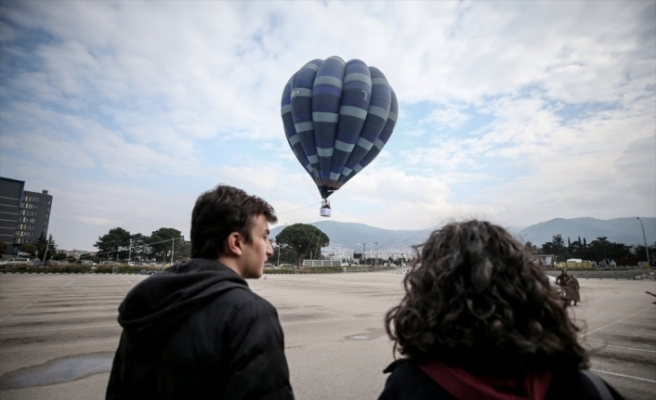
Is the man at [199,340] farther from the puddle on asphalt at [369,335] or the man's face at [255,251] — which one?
the puddle on asphalt at [369,335]

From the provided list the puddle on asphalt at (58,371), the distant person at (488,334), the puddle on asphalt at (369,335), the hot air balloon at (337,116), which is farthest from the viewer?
the hot air balloon at (337,116)

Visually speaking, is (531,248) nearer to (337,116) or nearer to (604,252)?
(337,116)

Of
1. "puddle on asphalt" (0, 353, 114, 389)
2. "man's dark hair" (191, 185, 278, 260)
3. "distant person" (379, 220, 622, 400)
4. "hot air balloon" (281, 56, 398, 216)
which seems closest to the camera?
"distant person" (379, 220, 622, 400)

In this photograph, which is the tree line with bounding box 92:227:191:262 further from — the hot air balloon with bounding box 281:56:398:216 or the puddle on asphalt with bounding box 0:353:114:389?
the puddle on asphalt with bounding box 0:353:114:389

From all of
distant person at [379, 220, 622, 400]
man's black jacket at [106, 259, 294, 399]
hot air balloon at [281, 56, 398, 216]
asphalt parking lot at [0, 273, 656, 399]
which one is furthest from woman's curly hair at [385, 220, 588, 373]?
hot air balloon at [281, 56, 398, 216]

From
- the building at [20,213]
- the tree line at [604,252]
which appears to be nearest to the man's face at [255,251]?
the tree line at [604,252]

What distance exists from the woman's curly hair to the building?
427 ft

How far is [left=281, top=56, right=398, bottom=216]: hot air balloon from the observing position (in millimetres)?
21578

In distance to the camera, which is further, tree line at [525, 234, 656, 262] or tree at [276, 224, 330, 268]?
tree at [276, 224, 330, 268]

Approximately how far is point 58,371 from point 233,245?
5.19 m

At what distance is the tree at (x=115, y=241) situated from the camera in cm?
9219

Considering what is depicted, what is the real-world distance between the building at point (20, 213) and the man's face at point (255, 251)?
12911 cm

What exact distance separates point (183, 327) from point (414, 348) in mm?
913

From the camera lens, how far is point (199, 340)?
1.39 meters
